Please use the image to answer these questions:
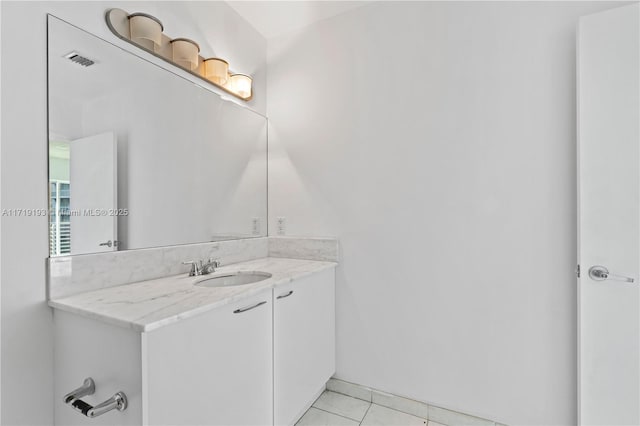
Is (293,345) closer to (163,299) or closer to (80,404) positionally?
A: (163,299)

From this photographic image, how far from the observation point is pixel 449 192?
1675 mm

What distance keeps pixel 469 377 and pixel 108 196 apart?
2.01 metres

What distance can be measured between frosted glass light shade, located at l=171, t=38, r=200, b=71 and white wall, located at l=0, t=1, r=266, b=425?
447mm

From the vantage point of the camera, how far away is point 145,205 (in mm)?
1447

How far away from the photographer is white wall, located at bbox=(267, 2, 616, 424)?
148cm

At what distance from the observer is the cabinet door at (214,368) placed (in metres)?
0.91

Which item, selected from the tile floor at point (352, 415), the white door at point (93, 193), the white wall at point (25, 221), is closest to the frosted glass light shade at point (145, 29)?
the white wall at point (25, 221)

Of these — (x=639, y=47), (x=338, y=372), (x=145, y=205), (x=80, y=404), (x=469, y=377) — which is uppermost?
(x=639, y=47)

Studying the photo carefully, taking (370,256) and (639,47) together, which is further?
(370,256)

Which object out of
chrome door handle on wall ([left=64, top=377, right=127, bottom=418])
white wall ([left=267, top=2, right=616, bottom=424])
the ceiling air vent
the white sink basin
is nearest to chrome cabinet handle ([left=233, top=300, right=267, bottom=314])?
the white sink basin

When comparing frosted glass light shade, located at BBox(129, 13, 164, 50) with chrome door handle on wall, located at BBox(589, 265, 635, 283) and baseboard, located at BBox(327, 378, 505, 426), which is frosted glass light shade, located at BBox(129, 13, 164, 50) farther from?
chrome door handle on wall, located at BBox(589, 265, 635, 283)

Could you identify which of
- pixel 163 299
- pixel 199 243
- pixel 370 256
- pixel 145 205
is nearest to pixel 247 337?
pixel 163 299

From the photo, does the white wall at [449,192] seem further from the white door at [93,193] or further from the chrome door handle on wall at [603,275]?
the white door at [93,193]

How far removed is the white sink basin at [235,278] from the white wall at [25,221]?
2.18 feet
